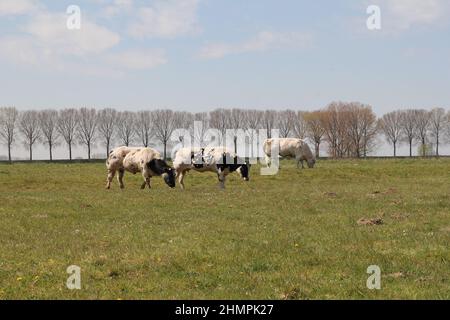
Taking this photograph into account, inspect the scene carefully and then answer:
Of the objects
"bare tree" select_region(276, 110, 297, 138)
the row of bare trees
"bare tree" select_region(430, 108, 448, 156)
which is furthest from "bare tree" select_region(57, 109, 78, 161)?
"bare tree" select_region(430, 108, 448, 156)

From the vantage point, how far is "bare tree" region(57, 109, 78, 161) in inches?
5012

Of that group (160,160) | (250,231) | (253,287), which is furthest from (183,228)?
(160,160)

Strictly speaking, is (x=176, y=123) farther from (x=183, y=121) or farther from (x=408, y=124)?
(x=408, y=124)

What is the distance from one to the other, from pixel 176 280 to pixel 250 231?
558cm

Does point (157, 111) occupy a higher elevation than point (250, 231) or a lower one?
higher

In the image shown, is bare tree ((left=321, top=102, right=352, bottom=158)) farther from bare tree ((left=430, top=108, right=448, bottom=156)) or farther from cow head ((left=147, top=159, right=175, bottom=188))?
cow head ((left=147, top=159, right=175, bottom=188))

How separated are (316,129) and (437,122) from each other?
35.7 metres

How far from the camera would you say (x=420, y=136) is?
131 meters

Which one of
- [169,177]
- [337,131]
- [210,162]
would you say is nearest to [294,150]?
[210,162]

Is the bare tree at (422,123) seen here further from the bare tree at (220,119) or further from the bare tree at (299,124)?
the bare tree at (220,119)

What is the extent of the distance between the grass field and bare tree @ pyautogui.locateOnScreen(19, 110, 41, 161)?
106967 millimetres

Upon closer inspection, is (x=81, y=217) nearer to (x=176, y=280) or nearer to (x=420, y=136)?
(x=176, y=280)

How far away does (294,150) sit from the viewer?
5550cm

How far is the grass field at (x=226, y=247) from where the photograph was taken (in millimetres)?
10352
